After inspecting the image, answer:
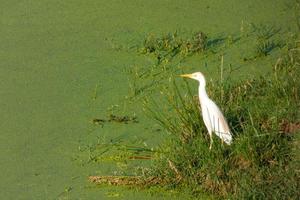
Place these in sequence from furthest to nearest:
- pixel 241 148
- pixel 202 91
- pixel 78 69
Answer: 1. pixel 78 69
2. pixel 202 91
3. pixel 241 148

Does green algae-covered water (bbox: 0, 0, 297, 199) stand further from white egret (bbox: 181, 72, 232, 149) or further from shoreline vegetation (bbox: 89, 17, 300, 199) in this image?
white egret (bbox: 181, 72, 232, 149)

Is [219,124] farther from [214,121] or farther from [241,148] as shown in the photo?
[241,148]

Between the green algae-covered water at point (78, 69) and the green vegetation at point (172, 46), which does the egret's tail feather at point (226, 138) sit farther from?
the green vegetation at point (172, 46)

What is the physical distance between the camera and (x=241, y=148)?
4.00 metres

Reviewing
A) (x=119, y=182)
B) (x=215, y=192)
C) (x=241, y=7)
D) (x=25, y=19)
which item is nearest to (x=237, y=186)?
Result: (x=215, y=192)

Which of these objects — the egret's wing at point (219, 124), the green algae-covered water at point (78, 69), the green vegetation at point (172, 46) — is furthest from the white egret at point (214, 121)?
the green vegetation at point (172, 46)

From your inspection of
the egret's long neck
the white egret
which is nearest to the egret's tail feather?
the white egret

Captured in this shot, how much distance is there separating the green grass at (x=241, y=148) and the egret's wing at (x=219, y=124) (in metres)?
0.03

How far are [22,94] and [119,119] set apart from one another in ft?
2.04

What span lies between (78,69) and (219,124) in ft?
4.47

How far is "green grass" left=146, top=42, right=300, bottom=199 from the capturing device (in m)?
3.85

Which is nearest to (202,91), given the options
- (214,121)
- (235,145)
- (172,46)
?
(214,121)

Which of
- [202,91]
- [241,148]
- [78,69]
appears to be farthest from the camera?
[78,69]

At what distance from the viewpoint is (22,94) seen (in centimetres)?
503
